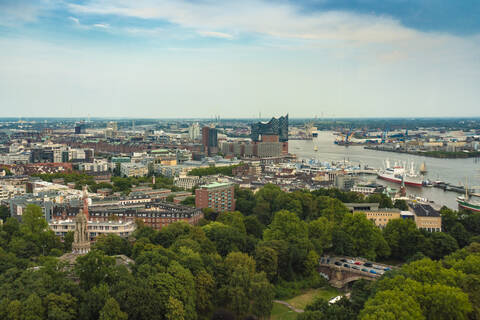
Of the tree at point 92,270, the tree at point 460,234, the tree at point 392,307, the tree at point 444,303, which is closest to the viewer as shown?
the tree at point 392,307

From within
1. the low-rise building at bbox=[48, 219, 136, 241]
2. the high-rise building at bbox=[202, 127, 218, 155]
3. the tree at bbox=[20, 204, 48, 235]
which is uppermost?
the high-rise building at bbox=[202, 127, 218, 155]

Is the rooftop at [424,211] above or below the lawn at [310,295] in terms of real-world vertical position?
above

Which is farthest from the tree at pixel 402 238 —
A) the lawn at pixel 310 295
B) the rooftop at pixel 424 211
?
the lawn at pixel 310 295

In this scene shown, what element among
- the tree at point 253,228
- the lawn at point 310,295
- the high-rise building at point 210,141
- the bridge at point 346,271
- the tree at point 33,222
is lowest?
the lawn at point 310,295

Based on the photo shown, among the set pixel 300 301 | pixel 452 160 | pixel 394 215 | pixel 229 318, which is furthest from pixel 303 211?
pixel 452 160

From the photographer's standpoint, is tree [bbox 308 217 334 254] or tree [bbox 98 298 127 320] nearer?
tree [bbox 98 298 127 320]

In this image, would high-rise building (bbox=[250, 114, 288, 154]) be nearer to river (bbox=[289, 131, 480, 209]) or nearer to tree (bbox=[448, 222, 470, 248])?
river (bbox=[289, 131, 480, 209])

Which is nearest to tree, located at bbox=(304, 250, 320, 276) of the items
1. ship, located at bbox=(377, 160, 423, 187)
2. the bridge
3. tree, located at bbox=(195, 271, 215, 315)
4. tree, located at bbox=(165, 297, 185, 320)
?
the bridge

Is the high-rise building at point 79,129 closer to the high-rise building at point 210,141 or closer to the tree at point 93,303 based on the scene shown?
the high-rise building at point 210,141
